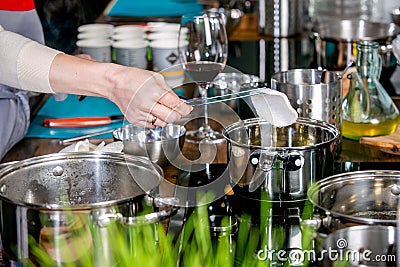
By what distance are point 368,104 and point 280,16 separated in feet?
3.81

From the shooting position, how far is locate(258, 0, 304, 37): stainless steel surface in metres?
2.96

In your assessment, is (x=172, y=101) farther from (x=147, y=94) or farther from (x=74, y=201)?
(x=74, y=201)

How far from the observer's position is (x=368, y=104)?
1.85 meters

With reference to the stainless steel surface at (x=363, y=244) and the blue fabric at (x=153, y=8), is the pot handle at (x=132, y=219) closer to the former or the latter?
the stainless steel surface at (x=363, y=244)

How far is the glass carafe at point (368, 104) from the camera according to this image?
185 centimetres

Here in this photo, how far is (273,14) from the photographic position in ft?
9.69

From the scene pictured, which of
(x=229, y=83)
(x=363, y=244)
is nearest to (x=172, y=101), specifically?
(x=363, y=244)

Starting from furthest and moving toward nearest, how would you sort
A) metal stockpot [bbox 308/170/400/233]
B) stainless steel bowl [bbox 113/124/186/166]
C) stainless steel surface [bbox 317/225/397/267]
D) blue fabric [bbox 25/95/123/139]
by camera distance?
blue fabric [bbox 25/95/123/139] < stainless steel bowl [bbox 113/124/186/166] < metal stockpot [bbox 308/170/400/233] < stainless steel surface [bbox 317/225/397/267]

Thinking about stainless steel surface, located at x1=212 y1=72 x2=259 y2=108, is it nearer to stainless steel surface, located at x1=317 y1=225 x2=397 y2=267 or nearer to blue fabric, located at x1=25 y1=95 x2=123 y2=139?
blue fabric, located at x1=25 y1=95 x2=123 y2=139

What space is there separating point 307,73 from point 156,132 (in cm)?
37

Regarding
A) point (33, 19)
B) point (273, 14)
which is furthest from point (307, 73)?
point (273, 14)

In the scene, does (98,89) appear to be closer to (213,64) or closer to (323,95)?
(323,95)

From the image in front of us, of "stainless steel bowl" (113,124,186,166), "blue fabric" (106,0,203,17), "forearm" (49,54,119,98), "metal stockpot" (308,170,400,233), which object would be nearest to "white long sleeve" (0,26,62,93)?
"forearm" (49,54,119,98)

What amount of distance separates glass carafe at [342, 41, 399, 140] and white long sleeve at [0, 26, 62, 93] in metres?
0.74
